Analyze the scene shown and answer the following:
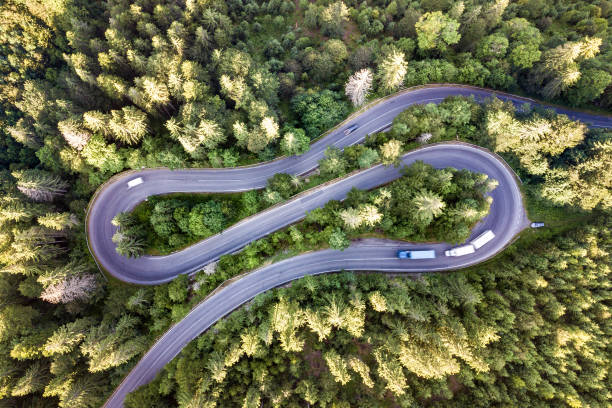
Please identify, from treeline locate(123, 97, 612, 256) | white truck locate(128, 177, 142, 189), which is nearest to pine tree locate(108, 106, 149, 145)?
white truck locate(128, 177, 142, 189)

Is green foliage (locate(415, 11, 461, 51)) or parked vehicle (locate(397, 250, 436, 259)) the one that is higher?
green foliage (locate(415, 11, 461, 51))

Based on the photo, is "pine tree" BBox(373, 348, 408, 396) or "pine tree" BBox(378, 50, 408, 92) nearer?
"pine tree" BBox(373, 348, 408, 396)

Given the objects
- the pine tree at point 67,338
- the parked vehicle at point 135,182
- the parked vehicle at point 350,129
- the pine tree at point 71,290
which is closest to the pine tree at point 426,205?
the parked vehicle at point 350,129

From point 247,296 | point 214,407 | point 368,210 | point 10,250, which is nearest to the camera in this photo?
point 214,407

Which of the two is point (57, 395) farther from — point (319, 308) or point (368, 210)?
point (368, 210)

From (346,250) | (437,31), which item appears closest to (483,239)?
(346,250)

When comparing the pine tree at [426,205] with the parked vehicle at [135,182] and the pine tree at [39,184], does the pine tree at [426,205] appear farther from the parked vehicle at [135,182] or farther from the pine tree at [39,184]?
the pine tree at [39,184]

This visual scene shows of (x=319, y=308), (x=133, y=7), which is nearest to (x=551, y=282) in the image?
(x=319, y=308)

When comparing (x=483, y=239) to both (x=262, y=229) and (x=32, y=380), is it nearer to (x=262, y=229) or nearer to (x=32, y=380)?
(x=262, y=229)

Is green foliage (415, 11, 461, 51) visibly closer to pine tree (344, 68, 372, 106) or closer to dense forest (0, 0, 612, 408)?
dense forest (0, 0, 612, 408)
